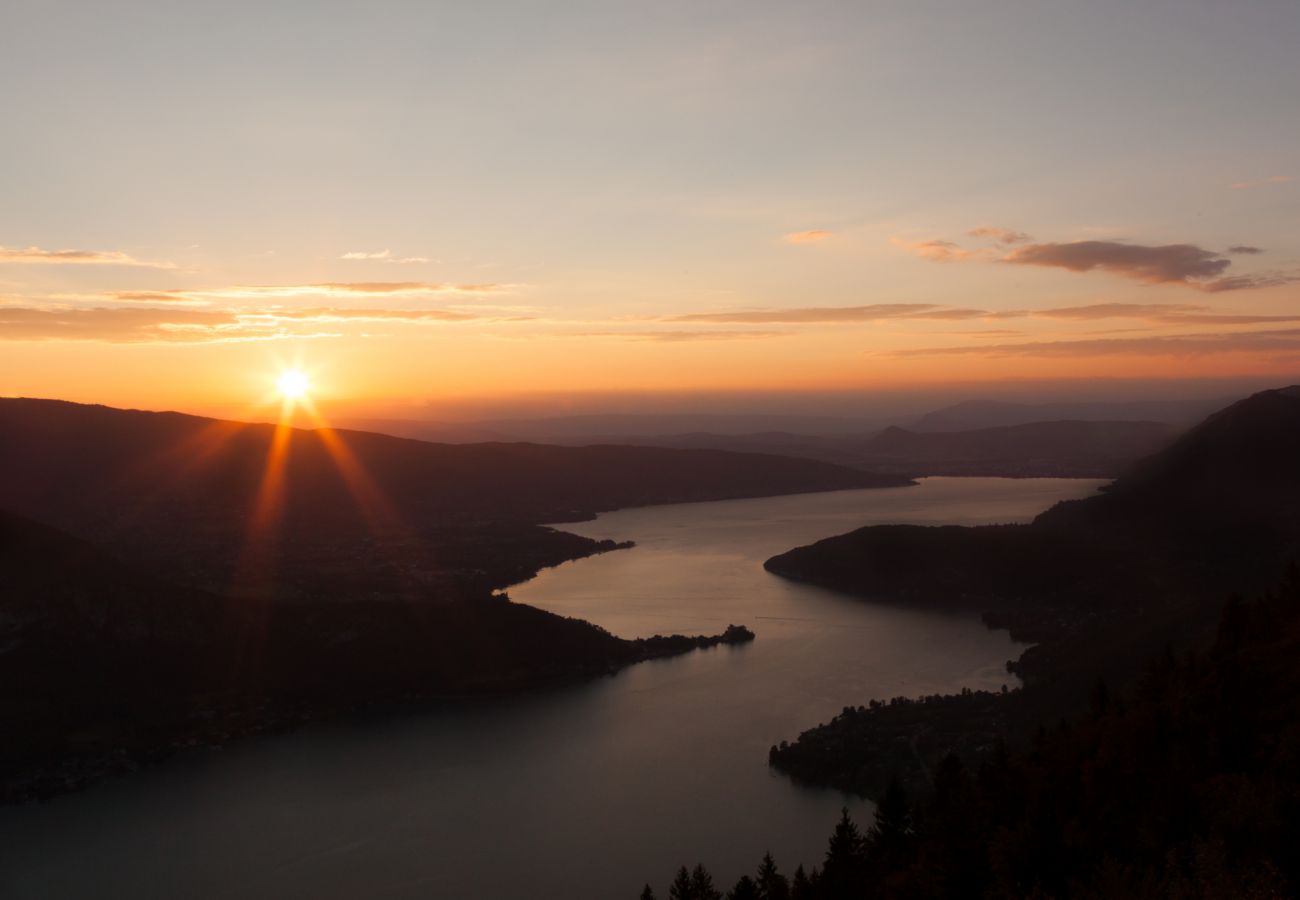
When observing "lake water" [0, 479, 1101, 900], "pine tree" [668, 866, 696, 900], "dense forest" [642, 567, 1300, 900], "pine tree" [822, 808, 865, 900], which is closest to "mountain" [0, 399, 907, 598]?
"lake water" [0, 479, 1101, 900]

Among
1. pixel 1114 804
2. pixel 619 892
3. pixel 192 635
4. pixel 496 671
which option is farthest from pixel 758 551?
pixel 1114 804

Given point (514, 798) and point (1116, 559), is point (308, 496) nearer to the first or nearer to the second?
point (1116, 559)

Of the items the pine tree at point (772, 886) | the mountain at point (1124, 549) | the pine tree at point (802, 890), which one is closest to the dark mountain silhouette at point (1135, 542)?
the mountain at point (1124, 549)

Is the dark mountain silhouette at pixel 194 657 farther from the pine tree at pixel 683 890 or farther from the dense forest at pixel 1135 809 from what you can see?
the pine tree at pixel 683 890

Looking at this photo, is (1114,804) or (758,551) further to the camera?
(758,551)

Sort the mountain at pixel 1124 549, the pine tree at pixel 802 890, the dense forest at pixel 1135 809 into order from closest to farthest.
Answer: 1. the dense forest at pixel 1135 809
2. the pine tree at pixel 802 890
3. the mountain at pixel 1124 549

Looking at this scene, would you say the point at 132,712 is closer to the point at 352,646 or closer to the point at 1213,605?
the point at 352,646

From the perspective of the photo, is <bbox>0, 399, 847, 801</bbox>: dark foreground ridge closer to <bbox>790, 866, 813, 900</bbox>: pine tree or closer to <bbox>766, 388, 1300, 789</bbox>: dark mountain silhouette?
<bbox>766, 388, 1300, 789</bbox>: dark mountain silhouette
